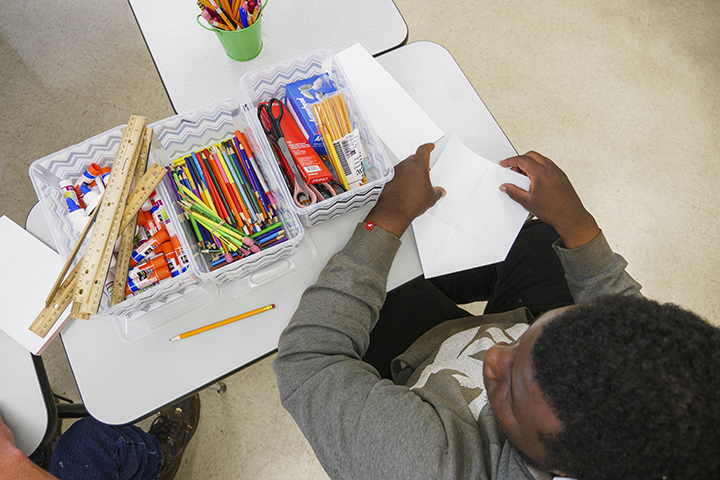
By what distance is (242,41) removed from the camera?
2.88 ft

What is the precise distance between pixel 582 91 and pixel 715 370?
1.62 metres

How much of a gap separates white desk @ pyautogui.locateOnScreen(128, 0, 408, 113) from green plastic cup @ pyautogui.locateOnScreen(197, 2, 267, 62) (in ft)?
0.07

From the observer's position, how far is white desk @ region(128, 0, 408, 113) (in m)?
0.93

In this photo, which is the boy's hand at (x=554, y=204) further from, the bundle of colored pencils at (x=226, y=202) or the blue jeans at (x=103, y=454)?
the blue jeans at (x=103, y=454)

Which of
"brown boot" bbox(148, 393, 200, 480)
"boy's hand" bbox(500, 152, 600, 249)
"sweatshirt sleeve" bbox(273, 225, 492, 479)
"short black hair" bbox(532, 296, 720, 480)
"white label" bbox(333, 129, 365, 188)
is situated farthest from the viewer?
"brown boot" bbox(148, 393, 200, 480)

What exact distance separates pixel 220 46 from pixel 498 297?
2.98ft

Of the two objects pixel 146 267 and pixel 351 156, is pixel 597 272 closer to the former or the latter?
pixel 351 156

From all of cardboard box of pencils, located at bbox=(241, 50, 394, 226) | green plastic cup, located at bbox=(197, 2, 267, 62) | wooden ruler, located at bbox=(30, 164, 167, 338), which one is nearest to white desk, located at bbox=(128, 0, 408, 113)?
green plastic cup, located at bbox=(197, 2, 267, 62)

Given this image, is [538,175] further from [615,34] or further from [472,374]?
[615,34]

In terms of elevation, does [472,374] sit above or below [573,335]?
below

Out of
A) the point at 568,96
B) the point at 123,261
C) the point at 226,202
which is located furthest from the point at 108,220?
the point at 568,96

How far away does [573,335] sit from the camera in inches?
20.1

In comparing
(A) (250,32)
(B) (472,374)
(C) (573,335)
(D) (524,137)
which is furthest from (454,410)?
(D) (524,137)

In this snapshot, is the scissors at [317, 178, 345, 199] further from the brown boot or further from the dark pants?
the brown boot
